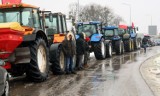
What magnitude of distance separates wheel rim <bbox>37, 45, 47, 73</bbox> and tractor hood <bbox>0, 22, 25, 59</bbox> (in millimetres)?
1694

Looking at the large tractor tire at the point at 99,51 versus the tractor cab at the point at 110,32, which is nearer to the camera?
the large tractor tire at the point at 99,51

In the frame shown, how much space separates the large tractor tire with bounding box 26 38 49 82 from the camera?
14094 millimetres

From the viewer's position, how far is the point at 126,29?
41.1 m

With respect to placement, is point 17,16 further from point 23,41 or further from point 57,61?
point 57,61

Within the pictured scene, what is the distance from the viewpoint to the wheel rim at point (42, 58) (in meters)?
14.7

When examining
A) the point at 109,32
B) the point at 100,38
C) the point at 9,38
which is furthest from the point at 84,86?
the point at 109,32

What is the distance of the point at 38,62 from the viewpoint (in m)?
14.5

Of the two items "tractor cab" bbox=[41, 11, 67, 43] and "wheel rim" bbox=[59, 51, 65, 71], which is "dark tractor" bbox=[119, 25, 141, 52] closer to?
"tractor cab" bbox=[41, 11, 67, 43]

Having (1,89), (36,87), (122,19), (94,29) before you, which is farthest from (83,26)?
(122,19)

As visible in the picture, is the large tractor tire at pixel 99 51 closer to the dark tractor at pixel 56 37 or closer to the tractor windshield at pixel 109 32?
the tractor windshield at pixel 109 32

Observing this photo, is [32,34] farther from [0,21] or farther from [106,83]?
[106,83]

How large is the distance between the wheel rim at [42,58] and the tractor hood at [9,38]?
66.7 inches

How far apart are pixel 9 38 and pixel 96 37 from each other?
1440 cm

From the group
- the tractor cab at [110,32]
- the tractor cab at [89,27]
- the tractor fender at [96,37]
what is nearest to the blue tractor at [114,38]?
the tractor cab at [110,32]
